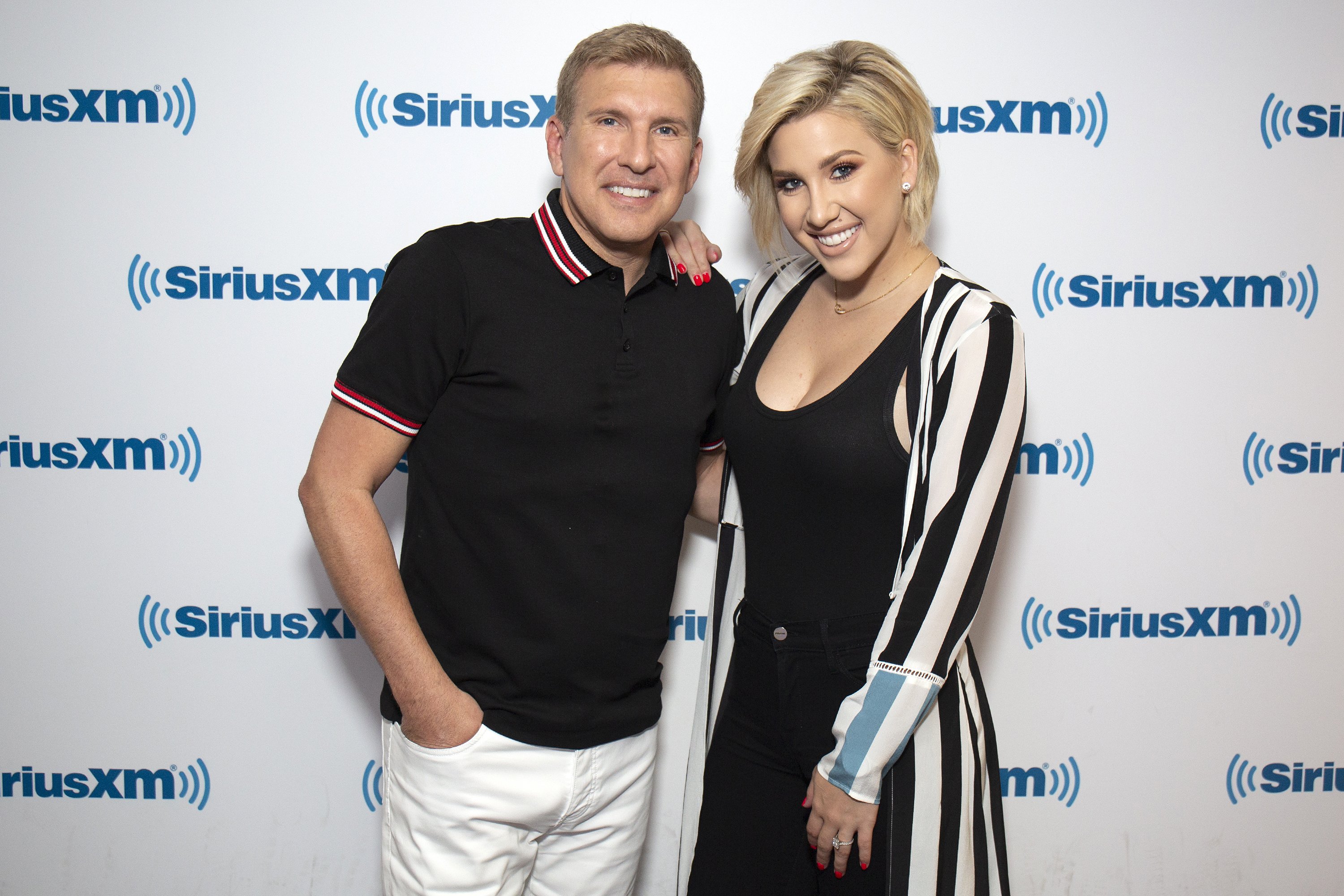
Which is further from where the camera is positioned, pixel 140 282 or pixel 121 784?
pixel 121 784

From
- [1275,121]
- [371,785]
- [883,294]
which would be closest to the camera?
[883,294]

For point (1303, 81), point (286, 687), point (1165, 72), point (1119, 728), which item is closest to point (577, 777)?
point (286, 687)

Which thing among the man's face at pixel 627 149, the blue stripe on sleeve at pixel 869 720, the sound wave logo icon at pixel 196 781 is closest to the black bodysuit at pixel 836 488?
the blue stripe on sleeve at pixel 869 720

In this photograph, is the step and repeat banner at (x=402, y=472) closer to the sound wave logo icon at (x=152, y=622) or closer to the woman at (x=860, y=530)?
the sound wave logo icon at (x=152, y=622)

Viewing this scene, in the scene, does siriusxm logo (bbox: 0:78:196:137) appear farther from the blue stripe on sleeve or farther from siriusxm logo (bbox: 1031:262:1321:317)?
siriusxm logo (bbox: 1031:262:1321:317)

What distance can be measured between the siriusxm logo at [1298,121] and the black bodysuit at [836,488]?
1.21 metres

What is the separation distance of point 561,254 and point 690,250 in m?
0.33

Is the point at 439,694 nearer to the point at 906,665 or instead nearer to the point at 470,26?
the point at 906,665

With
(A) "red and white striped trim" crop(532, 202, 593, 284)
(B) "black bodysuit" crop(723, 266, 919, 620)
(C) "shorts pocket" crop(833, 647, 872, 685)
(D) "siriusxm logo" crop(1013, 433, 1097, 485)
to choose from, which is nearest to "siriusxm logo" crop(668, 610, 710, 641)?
(B) "black bodysuit" crop(723, 266, 919, 620)

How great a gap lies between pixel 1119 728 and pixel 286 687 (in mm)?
1943

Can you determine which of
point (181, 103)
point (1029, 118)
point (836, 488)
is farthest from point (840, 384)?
point (181, 103)

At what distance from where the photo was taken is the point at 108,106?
1899 mm

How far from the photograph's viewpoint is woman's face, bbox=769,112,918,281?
1.43m

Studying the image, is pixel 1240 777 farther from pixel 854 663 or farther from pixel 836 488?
pixel 836 488
